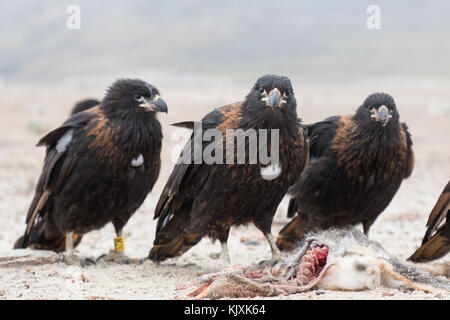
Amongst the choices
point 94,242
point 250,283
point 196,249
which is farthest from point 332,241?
point 94,242

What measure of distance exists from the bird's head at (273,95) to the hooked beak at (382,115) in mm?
1317

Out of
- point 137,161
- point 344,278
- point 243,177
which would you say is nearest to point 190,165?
point 243,177

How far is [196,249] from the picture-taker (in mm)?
8109

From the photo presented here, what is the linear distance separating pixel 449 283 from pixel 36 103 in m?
28.7

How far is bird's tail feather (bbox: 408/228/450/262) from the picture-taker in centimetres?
615

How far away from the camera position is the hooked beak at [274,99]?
5609 mm

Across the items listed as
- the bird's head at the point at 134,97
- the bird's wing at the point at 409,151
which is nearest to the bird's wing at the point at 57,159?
Answer: the bird's head at the point at 134,97

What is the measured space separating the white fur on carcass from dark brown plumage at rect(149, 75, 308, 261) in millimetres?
858

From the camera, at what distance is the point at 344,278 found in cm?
489

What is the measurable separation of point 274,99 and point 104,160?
1943 millimetres

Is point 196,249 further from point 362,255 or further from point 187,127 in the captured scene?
Result: point 362,255

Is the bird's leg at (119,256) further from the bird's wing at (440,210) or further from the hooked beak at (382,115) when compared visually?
the bird's wing at (440,210)

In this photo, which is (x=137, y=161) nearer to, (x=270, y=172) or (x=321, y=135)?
(x=270, y=172)

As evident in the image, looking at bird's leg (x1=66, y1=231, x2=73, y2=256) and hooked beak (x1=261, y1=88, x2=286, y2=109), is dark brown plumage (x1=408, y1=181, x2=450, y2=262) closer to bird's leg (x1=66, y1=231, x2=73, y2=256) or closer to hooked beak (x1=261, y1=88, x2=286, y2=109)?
hooked beak (x1=261, y1=88, x2=286, y2=109)
